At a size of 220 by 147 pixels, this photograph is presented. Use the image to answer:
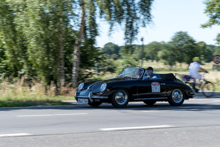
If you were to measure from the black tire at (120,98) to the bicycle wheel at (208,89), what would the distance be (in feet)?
22.9

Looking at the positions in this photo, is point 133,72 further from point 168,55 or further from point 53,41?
point 168,55

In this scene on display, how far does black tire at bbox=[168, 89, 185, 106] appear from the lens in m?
11.8

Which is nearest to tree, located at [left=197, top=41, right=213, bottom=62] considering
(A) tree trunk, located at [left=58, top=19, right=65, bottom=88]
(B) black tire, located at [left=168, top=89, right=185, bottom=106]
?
(A) tree trunk, located at [left=58, top=19, right=65, bottom=88]

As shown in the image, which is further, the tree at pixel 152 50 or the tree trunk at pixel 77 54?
the tree at pixel 152 50

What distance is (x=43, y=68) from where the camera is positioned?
16.1 meters

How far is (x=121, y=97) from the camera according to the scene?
1084cm

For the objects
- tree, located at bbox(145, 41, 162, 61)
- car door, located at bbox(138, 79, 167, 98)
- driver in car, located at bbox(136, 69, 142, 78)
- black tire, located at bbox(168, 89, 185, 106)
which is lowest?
black tire, located at bbox(168, 89, 185, 106)

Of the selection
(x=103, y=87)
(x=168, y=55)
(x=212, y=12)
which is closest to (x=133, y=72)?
(x=103, y=87)

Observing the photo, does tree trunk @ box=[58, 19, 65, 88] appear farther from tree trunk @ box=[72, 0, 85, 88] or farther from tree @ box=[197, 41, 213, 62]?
tree @ box=[197, 41, 213, 62]

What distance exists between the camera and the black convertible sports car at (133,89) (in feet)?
34.5

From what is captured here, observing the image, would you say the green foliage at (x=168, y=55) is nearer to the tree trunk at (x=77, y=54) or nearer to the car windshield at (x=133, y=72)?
the tree trunk at (x=77, y=54)
